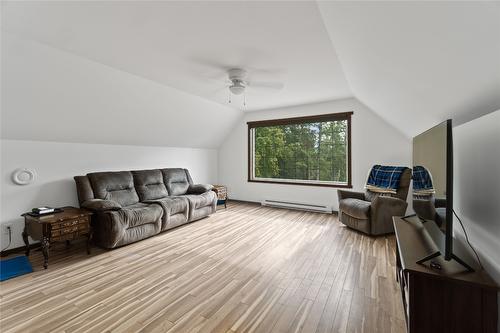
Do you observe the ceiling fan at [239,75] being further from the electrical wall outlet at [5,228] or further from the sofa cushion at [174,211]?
the electrical wall outlet at [5,228]

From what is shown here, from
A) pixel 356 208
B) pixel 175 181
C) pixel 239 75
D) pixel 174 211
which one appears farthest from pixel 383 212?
pixel 175 181

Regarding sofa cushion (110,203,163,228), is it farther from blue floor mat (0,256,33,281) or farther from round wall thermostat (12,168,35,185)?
round wall thermostat (12,168,35,185)

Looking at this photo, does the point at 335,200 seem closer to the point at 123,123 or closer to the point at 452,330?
the point at 452,330

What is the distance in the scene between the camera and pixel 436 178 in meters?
1.51

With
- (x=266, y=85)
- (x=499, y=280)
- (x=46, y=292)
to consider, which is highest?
(x=266, y=85)

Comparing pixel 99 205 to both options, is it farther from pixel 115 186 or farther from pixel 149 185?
pixel 149 185

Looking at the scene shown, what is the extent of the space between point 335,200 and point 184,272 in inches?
139

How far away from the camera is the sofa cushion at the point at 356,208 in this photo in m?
3.54

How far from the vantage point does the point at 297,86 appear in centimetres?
381

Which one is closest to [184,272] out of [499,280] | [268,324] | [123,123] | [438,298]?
[268,324]

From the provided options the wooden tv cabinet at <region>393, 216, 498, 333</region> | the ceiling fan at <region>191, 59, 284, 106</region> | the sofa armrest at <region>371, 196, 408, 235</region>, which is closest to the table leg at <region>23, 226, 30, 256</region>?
the ceiling fan at <region>191, 59, 284, 106</region>

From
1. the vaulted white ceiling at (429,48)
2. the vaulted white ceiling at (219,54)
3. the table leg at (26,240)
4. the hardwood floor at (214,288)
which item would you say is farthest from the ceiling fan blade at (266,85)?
the table leg at (26,240)

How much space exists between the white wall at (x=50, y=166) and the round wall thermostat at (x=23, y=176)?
0.06m

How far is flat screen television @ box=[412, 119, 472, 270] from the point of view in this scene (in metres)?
1.26
